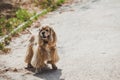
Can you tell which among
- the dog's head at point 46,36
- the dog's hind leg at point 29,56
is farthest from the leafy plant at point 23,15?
the dog's head at point 46,36

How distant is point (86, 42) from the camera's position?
410 inches

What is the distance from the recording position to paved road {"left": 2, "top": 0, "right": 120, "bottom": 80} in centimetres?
830

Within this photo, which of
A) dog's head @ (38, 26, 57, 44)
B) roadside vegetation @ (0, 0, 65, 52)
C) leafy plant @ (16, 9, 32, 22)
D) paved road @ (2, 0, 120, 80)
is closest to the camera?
dog's head @ (38, 26, 57, 44)

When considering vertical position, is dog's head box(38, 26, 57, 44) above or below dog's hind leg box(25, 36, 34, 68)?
above

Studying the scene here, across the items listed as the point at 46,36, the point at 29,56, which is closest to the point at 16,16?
the point at 29,56

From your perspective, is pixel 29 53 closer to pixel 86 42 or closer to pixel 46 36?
pixel 46 36

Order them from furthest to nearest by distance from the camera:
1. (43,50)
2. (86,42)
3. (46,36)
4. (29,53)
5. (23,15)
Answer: (23,15) → (86,42) → (29,53) → (43,50) → (46,36)

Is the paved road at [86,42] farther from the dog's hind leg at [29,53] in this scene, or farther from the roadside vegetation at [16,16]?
the roadside vegetation at [16,16]

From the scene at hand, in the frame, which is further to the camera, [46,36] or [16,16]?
[16,16]

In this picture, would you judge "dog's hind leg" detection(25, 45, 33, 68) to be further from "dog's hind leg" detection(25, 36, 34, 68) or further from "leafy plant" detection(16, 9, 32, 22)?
"leafy plant" detection(16, 9, 32, 22)

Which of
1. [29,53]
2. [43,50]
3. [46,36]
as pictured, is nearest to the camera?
[46,36]

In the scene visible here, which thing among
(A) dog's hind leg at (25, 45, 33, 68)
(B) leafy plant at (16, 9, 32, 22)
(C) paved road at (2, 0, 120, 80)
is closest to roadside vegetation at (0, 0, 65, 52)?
(B) leafy plant at (16, 9, 32, 22)

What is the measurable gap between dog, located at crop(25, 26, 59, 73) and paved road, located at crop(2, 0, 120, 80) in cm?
26

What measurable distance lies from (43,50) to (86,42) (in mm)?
2555
